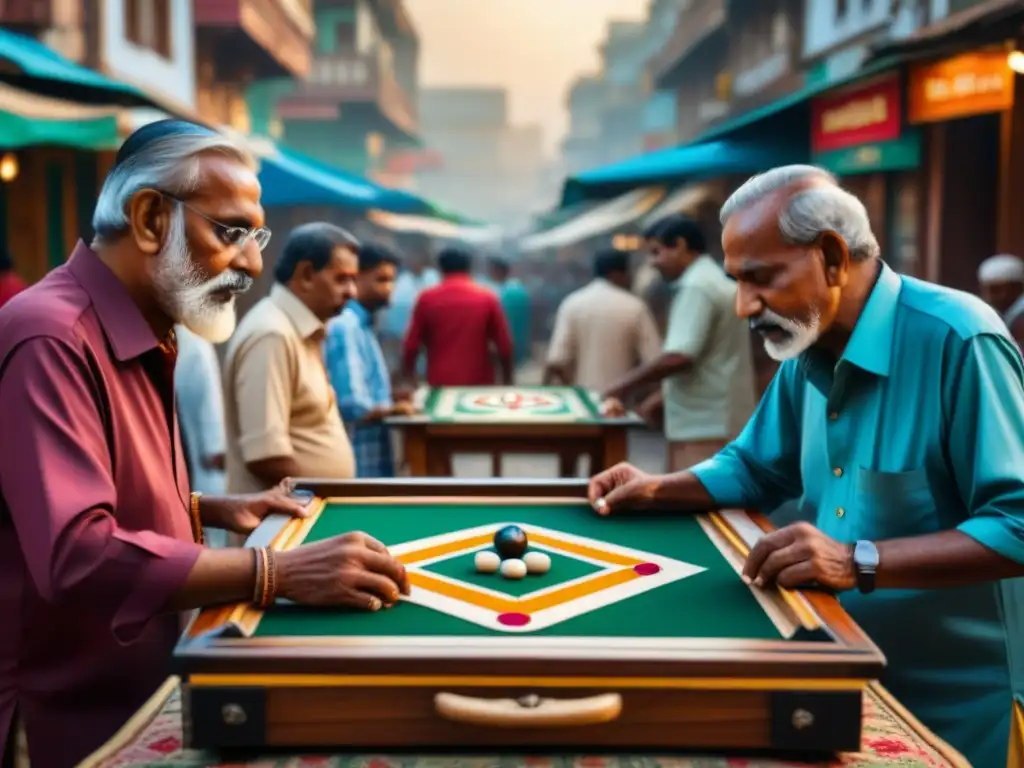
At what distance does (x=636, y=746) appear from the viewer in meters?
1.86

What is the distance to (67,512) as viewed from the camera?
1.93m

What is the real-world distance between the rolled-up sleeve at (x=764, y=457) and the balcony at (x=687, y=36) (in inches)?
787

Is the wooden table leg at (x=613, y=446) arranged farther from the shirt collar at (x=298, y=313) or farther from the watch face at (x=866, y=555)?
the watch face at (x=866, y=555)

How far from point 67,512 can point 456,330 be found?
6512 millimetres

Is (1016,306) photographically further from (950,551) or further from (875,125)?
(950,551)

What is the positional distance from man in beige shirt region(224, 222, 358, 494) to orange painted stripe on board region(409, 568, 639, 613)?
6.86 ft

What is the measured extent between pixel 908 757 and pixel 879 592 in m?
0.74

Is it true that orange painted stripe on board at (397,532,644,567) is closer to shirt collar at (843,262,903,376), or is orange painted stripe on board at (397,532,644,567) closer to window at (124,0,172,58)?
shirt collar at (843,262,903,376)

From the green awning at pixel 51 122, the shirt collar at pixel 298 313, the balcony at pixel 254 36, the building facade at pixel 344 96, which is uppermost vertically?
the building facade at pixel 344 96

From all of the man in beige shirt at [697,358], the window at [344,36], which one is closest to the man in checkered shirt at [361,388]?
the man in beige shirt at [697,358]

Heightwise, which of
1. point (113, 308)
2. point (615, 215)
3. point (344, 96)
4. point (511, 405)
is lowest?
point (511, 405)

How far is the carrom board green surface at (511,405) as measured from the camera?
6152 millimetres

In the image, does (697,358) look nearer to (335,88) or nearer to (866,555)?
(866,555)

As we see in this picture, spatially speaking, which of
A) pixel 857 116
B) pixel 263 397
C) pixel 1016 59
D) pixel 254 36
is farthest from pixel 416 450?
pixel 254 36
